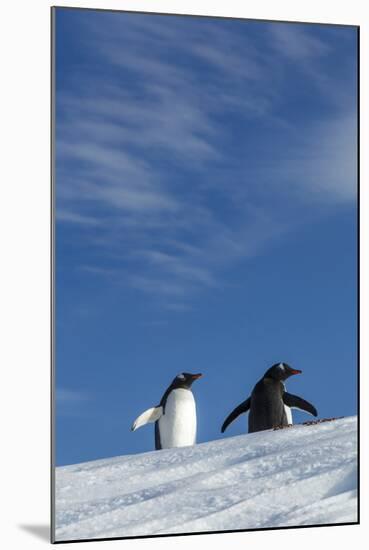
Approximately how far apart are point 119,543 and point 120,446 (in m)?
0.51

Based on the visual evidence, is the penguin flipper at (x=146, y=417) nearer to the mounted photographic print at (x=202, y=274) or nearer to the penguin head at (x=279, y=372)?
the mounted photographic print at (x=202, y=274)

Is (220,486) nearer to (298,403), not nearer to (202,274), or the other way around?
(298,403)

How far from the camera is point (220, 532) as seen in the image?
6.81m

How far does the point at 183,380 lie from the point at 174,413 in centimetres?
22

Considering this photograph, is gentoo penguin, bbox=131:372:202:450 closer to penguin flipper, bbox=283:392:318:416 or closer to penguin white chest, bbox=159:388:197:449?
penguin white chest, bbox=159:388:197:449

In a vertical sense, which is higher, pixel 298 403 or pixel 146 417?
pixel 298 403

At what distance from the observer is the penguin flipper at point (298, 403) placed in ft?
23.2

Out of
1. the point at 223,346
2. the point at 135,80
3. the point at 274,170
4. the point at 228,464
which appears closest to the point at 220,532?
the point at 228,464

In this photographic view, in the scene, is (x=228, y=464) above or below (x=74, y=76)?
below

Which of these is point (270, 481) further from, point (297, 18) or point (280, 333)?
point (297, 18)

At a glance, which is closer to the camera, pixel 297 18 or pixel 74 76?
pixel 74 76

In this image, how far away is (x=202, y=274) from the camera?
22.6 ft

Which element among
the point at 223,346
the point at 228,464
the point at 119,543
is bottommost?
the point at 119,543

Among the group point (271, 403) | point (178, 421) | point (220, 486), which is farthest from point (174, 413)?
point (271, 403)
